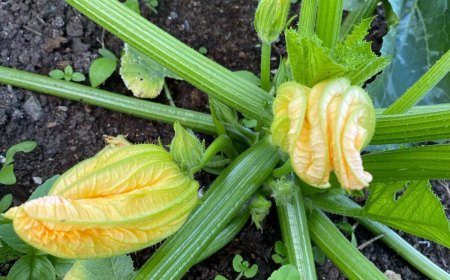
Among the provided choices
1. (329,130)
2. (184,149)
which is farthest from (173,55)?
(329,130)

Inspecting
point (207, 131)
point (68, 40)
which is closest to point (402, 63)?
point (207, 131)

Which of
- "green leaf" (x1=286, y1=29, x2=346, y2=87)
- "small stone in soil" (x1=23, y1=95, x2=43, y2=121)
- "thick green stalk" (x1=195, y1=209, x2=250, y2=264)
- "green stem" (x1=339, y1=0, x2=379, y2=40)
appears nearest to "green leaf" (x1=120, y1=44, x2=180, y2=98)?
"small stone in soil" (x1=23, y1=95, x2=43, y2=121)

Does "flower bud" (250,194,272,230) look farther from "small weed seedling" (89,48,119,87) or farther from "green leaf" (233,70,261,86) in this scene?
"small weed seedling" (89,48,119,87)

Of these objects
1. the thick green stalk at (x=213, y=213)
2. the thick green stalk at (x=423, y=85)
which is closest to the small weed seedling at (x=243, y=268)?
the thick green stalk at (x=213, y=213)

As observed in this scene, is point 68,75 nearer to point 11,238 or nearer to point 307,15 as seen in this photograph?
point 11,238

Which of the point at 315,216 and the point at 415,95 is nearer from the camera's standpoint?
the point at 415,95

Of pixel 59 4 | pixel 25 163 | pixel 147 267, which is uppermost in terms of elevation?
pixel 59 4

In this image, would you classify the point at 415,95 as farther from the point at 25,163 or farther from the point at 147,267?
the point at 25,163
